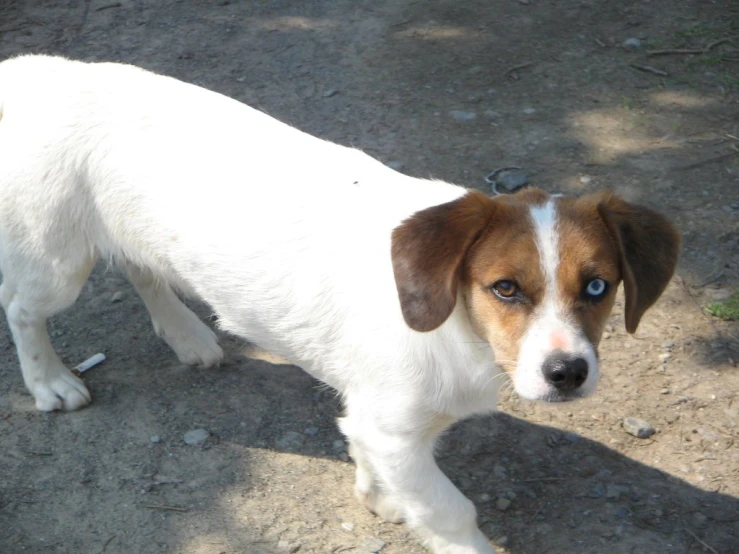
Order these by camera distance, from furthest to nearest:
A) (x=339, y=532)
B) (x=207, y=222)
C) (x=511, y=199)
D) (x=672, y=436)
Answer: (x=672, y=436) → (x=339, y=532) → (x=207, y=222) → (x=511, y=199)

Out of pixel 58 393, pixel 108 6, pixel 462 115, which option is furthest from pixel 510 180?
pixel 108 6

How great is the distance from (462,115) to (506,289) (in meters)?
3.64

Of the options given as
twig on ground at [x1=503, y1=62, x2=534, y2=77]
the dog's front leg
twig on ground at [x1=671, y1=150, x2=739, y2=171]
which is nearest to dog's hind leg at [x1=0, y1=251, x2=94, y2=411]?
the dog's front leg

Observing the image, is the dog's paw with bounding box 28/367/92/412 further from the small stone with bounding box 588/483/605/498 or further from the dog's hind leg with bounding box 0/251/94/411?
the small stone with bounding box 588/483/605/498

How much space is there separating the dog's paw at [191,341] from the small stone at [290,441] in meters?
0.61

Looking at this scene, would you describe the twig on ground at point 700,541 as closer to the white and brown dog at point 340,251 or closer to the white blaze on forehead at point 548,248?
the white and brown dog at point 340,251

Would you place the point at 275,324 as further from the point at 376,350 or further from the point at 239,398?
the point at 239,398

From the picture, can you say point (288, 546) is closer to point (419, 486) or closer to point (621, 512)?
point (419, 486)

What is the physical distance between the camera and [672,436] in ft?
14.5

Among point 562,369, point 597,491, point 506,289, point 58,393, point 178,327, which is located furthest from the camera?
point 178,327

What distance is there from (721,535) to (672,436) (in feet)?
1.90

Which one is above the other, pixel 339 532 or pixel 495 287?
pixel 495 287

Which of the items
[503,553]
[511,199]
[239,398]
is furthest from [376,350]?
[239,398]

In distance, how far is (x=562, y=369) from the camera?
10.00 ft
